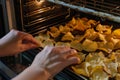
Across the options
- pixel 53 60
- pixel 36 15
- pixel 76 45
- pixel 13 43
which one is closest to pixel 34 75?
pixel 53 60

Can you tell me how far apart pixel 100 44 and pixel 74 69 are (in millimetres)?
257

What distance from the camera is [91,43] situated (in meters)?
1.29

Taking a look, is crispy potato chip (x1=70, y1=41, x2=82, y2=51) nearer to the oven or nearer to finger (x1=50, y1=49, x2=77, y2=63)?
the oven

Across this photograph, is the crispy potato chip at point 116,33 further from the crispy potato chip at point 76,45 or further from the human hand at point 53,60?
the human hand at point 53,60

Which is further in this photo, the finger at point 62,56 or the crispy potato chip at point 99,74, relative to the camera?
the crispy potato chip at point 99,74

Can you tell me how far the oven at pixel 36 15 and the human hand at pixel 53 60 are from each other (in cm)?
12

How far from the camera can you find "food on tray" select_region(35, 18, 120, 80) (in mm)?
1109

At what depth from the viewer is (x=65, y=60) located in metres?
0.97

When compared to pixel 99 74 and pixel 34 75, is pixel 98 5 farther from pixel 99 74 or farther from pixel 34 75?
pixel 34 75

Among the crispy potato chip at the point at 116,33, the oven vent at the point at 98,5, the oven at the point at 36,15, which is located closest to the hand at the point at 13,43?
the oven at the point at 36,15

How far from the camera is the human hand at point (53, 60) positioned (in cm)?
91

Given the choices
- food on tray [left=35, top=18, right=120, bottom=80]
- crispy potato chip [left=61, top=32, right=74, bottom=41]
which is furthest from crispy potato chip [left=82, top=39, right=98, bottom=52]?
crispy potato chip [left=61, top=32, right=74, bottom=41]

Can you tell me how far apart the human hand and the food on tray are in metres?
0.15

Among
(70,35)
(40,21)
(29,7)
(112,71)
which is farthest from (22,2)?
(112,71)
